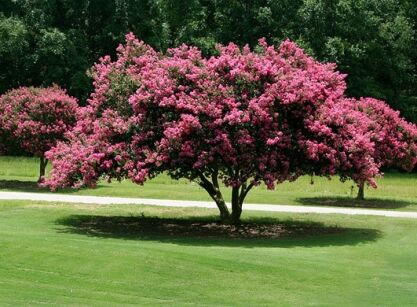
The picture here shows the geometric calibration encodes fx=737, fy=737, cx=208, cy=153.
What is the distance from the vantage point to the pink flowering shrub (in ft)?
63.3

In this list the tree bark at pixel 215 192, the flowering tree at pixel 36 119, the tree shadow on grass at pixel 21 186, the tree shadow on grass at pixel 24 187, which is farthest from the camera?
the flowering tree at pixel 36 119

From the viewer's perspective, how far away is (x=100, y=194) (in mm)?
29750

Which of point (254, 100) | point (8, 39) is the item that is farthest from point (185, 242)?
point (8, 39)

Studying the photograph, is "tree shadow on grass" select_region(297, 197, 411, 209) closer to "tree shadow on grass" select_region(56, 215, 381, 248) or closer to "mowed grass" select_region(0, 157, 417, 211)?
"mowed grass" select_region(0, 157, 417, 211)

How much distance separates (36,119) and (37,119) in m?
0.04

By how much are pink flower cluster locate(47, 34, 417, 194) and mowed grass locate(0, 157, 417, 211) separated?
8.22 m

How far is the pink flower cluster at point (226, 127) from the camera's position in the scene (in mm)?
19281

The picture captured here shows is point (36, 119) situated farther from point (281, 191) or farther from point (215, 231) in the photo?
point (215, 231)

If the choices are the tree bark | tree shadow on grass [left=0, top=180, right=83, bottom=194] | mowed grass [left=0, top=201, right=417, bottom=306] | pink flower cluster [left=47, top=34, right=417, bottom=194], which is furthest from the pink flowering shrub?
tree shadow on grass [left=0, top=180, right=83, bottom=194]

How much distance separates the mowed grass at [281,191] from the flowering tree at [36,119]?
2.01m

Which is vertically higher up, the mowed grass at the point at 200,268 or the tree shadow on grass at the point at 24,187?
the tree shadow on grass at the point at 24,187

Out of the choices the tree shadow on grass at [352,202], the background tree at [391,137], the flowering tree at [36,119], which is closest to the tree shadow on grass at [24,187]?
the flowering tree at [36,119]

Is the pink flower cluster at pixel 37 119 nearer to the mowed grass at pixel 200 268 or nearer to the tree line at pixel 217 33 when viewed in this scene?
the mowed grass at pixel 200 268

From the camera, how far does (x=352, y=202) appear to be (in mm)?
29562
